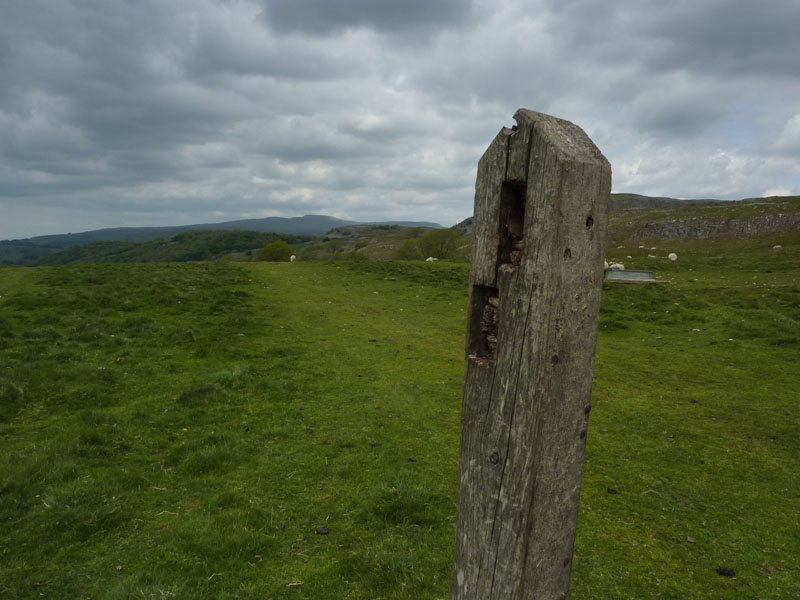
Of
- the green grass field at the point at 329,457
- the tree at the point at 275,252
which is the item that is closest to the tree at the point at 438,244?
the tree at the point at 275,252

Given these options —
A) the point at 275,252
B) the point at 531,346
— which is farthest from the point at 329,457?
the point at 275,252

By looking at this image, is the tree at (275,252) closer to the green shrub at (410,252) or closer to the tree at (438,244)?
the green shrub at (410,252)

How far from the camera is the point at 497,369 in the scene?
2.60m

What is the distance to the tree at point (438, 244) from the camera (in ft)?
150

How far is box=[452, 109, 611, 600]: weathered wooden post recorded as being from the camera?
7.93 feet

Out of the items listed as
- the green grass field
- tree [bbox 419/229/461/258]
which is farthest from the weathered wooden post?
tree [bbox 419/229/461/258]

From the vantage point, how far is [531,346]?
8.05ft

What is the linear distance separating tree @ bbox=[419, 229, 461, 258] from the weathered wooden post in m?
43.2

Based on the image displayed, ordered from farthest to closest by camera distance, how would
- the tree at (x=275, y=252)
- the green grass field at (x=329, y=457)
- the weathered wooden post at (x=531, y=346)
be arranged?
the tree at (x=275, y=252) < the green grass field at (x=329, y=457) < the weathered wooden post at (x=531, y=346)

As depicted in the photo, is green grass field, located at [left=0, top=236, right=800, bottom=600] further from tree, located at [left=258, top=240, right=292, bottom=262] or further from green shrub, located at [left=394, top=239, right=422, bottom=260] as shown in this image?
tree, located at [left=258, top=240, right=292, bottom=262]

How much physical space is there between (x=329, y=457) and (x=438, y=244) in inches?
1556

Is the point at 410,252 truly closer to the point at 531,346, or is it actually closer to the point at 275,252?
the point at 275,252

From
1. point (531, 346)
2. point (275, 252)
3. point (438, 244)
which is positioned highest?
point (438, 244)

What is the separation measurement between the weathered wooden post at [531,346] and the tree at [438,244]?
4317 cm
